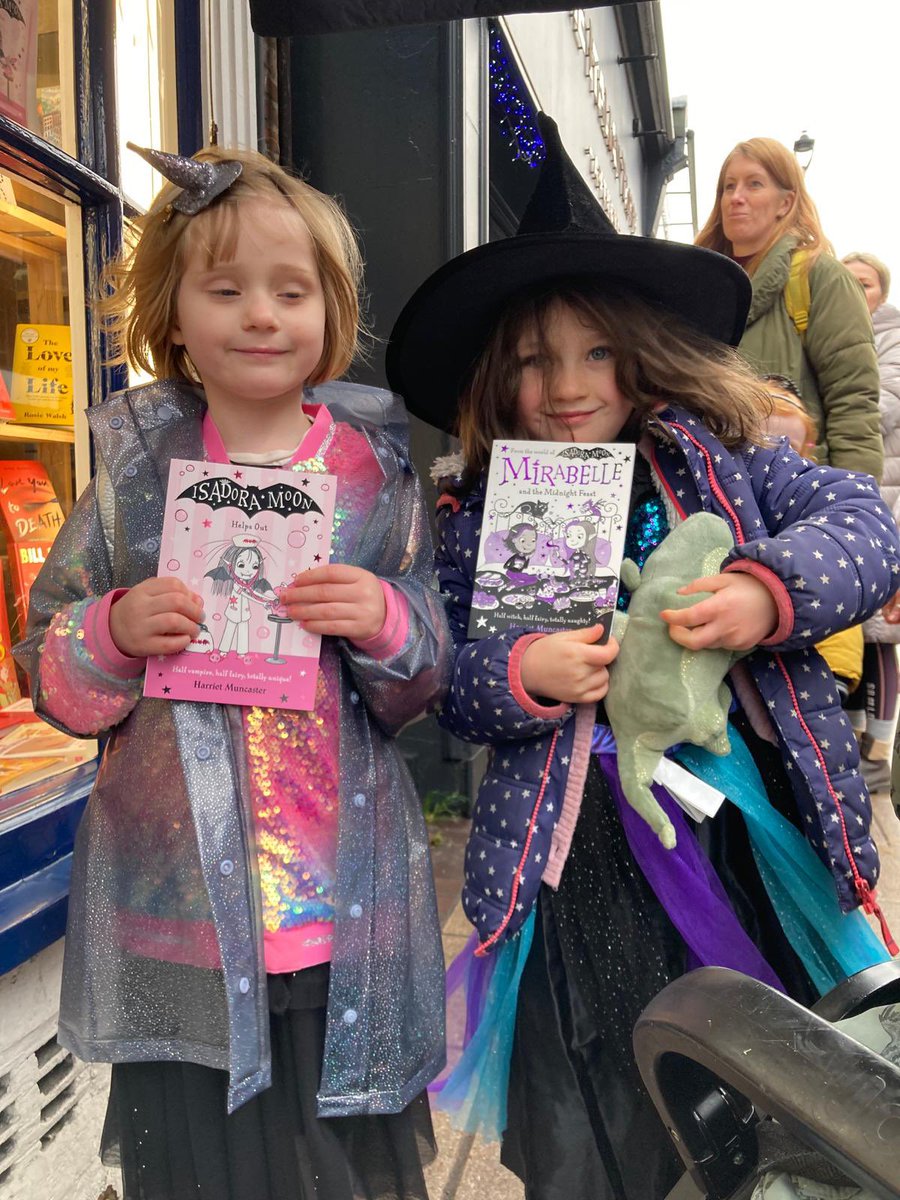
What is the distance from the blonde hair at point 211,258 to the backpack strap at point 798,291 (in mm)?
1685

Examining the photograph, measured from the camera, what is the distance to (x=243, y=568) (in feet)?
3.90

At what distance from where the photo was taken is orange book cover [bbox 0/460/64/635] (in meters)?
2.12

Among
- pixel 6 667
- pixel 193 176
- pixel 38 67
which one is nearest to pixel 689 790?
pixel 193 176

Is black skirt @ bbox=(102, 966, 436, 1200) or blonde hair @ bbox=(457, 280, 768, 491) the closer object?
black skirt @ bbox=(102, 966, 436, 1200)

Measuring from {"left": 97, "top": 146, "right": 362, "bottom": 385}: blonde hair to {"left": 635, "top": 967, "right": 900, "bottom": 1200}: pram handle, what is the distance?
970mm

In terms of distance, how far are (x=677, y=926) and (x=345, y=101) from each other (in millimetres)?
3161

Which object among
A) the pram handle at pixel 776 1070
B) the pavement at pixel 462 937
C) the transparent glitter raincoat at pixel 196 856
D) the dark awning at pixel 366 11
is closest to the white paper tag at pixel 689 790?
the transparent glitter raincoat at pixel 196 856

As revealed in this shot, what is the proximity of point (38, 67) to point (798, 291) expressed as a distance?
200 centimetres

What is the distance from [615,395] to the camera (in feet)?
4.69

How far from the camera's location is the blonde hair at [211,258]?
3.90 ft

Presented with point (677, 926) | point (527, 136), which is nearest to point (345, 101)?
point (527, 136)

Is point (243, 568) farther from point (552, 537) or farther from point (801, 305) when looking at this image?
point (801, 305)

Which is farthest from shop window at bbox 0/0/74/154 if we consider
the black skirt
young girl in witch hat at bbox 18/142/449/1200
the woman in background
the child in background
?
the woman in background

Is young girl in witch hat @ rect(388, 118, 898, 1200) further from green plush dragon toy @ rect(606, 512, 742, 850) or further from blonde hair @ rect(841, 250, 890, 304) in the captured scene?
blonde hair @ rect(841, 250, 890, 304)
